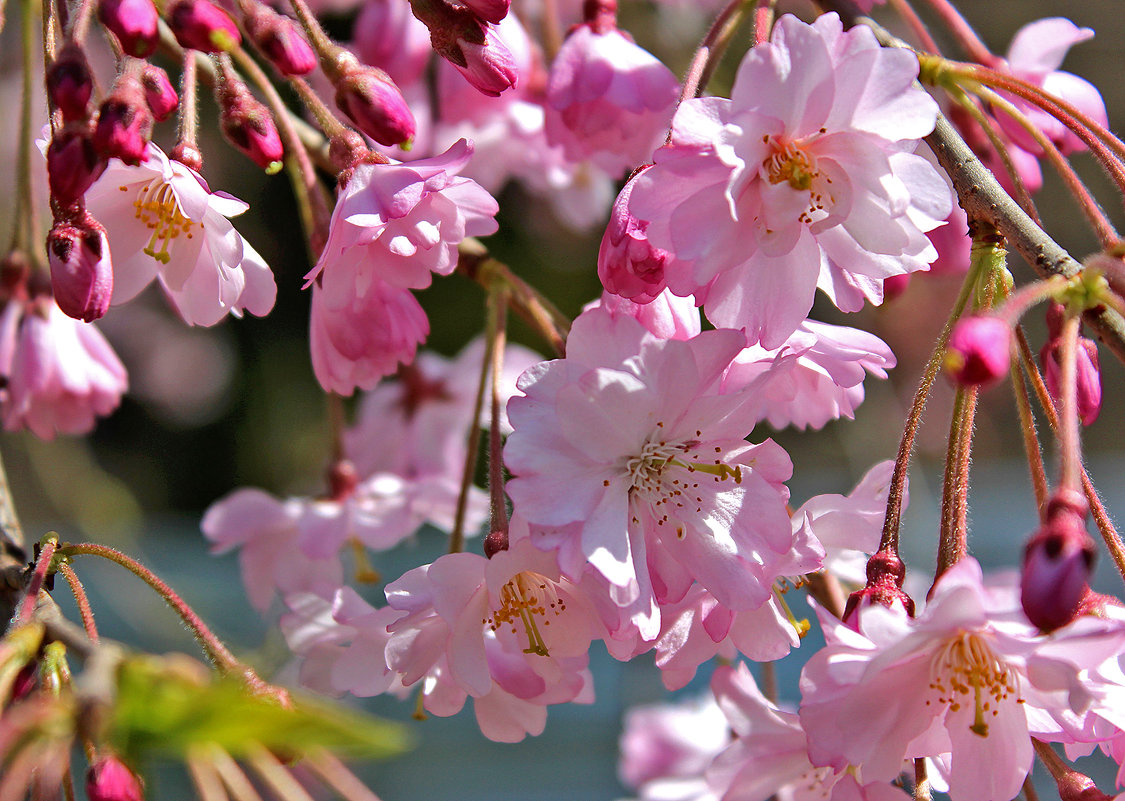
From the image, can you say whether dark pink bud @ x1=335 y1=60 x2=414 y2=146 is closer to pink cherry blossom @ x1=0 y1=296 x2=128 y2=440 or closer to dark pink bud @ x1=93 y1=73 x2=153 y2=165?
dark pink bud @ x1=93 y1=73 x2=153 y2=165

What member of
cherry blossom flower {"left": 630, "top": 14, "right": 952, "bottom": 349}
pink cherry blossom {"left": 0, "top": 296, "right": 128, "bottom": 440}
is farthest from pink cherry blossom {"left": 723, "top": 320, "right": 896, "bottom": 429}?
pink cherry blossom {"left": 0, "top": 296, "right": 128, "bottom": 440}

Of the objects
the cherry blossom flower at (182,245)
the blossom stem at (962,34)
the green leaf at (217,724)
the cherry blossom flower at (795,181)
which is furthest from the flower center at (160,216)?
the blossom stem at (962,34)

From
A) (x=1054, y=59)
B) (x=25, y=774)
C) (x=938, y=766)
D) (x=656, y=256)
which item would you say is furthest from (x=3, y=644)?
(x=1054, y=59)

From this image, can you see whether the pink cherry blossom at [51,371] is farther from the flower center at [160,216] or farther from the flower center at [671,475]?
the flower center at [671,475]

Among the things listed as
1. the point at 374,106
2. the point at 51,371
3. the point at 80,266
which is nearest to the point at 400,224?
the point at 374,106

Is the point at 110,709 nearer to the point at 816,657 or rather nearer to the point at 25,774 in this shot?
the point at 25,774

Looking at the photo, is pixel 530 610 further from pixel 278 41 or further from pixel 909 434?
pixel 278 41
